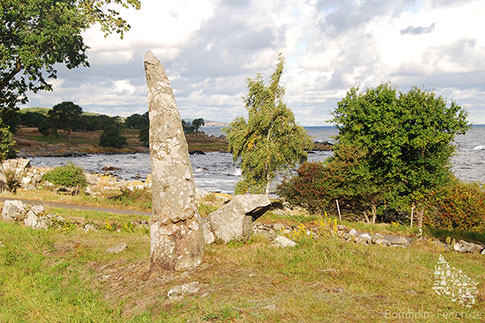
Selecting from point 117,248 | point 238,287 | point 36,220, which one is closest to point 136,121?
point 36,220

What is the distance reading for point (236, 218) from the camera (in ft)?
38.0

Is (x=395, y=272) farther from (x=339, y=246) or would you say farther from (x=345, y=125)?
A: (x=345, y=125)

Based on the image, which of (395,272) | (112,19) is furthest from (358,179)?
(112,19)

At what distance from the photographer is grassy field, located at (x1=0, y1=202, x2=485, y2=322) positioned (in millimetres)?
6098

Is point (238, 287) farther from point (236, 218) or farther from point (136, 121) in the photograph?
point (136, 121)

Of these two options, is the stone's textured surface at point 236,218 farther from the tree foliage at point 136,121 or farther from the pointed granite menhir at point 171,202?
the tree foliage at point 136,121

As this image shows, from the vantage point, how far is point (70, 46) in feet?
76.9

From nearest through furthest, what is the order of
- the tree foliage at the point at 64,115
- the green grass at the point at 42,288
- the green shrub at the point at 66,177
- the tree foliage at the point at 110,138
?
the green grass at the point at 42,288 → the green shrub at the point at 66,177 → the tree foliage at the point at 64,115 → the tree foliage at the point at 110,138

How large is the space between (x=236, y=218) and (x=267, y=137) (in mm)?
19411

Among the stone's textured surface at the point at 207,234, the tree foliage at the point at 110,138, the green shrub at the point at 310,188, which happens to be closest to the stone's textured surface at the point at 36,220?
the stone's textured surface at the point at 207,234

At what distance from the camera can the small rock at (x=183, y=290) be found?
7.20m

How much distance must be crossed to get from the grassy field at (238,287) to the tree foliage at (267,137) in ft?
59.8

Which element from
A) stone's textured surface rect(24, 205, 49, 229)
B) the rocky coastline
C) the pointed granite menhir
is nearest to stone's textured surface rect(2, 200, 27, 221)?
stone's textured surface rect(24, 205, 49, 229)

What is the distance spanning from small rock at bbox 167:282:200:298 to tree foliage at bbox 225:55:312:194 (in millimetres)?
22075
